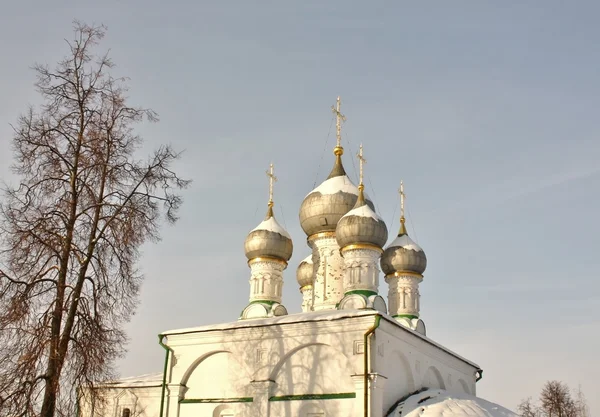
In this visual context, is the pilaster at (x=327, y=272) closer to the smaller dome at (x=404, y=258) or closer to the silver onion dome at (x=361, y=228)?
the silver onion dome at (x=361, y=228)

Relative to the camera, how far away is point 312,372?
52.7ft

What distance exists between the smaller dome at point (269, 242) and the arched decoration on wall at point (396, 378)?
860 cm

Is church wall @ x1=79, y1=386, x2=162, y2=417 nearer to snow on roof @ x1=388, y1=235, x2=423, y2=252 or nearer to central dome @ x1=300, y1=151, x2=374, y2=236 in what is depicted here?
central dome @ x1=300, y1=151, x2=374, y2=236

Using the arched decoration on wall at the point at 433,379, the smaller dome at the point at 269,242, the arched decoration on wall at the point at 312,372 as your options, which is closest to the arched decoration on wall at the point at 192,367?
the arched decoration on wall at the point at 312,372

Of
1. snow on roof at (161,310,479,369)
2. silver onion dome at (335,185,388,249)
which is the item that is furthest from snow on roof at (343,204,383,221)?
snow on roof at (161,310,479,369)

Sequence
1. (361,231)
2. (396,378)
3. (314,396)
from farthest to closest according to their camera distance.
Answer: (361,231) → (396,378) → (314,396)

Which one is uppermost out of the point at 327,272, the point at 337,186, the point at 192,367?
the point at 337,186

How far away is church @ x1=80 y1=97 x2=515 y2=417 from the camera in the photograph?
15367 mm

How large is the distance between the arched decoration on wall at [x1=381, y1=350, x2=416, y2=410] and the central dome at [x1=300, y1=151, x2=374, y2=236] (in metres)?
7.46

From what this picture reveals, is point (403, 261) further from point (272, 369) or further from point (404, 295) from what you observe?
point (272, 369)

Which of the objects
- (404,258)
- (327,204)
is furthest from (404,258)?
(327,204)

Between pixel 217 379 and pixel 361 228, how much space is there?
21.6ft

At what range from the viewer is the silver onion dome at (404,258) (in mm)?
24031

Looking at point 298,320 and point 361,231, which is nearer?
point 298,320
